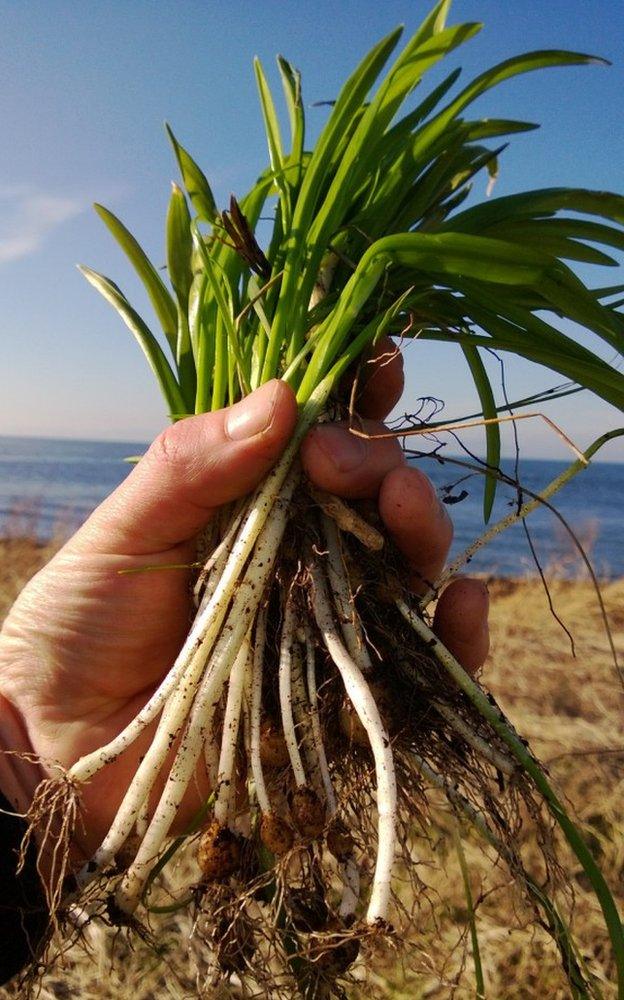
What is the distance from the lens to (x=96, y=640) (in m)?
1.33

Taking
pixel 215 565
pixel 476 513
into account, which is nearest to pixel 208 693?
pixel 215 565

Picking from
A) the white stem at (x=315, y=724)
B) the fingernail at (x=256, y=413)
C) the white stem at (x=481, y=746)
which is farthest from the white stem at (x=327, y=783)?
the fingernail at (x=256, y=413)

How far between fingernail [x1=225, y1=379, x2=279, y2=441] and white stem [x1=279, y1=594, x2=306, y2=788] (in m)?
0.27

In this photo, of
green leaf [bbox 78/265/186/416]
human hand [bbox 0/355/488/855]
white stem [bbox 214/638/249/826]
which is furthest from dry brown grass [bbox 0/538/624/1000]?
green leaf [bbox 78/265/186/416]

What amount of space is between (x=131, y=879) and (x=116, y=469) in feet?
117

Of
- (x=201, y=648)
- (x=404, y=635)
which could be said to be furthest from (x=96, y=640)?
(x=404, y=635)

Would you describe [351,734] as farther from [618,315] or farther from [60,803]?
[618,315]

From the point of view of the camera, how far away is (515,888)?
1080mm

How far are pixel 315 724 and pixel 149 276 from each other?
87 cm

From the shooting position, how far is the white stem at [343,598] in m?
1.14

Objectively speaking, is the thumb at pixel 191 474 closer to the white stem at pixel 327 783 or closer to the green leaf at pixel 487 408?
the white stem at pixel 327 783

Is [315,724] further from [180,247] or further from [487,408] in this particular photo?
[180,247]

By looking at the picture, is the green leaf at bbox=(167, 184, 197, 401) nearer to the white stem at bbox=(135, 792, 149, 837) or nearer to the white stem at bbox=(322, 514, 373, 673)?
the white stem at bbox=(322, 514, 373, 673)

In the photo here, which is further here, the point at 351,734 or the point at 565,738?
the point at 565,738
